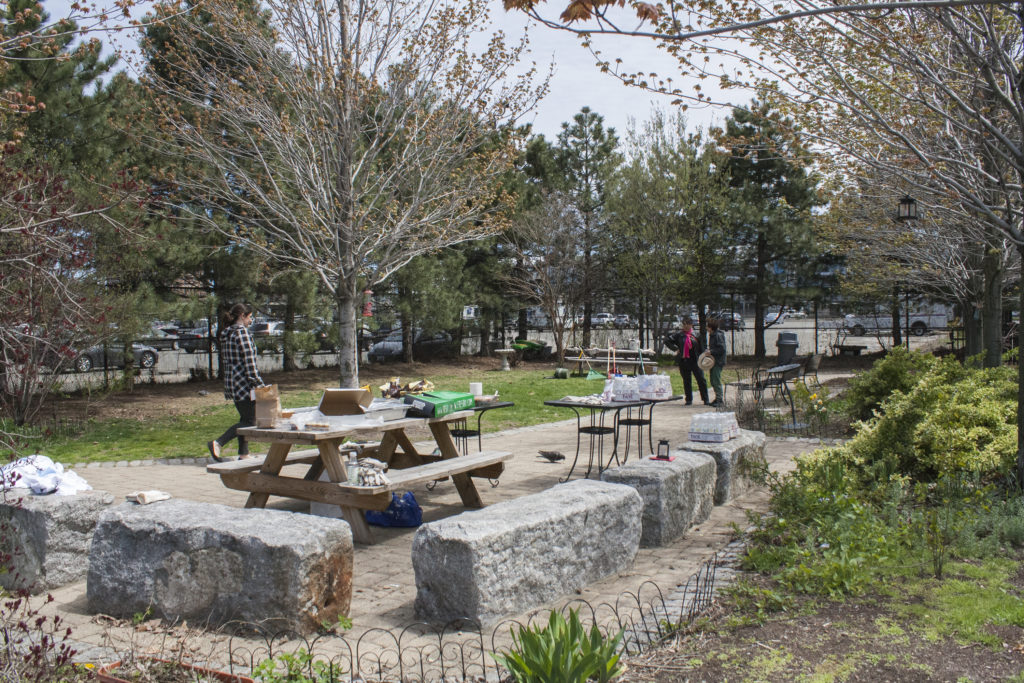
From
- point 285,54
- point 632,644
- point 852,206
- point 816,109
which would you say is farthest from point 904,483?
point 285,54

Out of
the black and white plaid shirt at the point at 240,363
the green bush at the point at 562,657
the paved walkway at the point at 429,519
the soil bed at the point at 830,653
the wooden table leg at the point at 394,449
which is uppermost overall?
the black and white plaid shirt at the point at 240,363

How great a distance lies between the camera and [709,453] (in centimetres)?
704

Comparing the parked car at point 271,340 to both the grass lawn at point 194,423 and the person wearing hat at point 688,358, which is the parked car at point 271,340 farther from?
the person wearing hat at point 688,358

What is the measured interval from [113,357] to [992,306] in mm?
17437

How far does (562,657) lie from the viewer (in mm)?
3098

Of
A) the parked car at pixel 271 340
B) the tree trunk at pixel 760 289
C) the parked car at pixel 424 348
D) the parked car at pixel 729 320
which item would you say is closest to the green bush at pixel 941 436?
the parked car at pixel 271 340

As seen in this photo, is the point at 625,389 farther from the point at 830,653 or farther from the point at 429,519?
the point at 830,653

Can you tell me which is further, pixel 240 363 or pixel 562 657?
pixel 240 363

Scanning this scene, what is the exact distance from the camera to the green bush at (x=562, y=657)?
3.07 m

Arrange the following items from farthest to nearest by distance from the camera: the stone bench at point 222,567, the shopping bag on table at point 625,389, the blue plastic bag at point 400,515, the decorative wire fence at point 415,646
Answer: the shopping bag on table at point 625,389 → the blue plastic bag at point 400,515 → the stone bench at point 222,567 → the decorative wire fence at point 415,646

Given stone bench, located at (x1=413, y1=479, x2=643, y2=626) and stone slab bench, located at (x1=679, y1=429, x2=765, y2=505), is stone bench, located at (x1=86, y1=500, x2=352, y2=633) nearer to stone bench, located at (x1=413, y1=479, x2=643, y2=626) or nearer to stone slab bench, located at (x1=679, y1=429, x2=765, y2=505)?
stone bench, located at (x1=413, y1=479, x2=643, y2=626)

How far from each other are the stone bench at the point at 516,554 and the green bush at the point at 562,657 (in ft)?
2.68

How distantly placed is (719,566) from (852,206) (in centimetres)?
980

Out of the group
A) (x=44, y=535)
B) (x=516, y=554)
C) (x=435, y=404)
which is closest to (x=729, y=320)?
(x=435, y=404)
